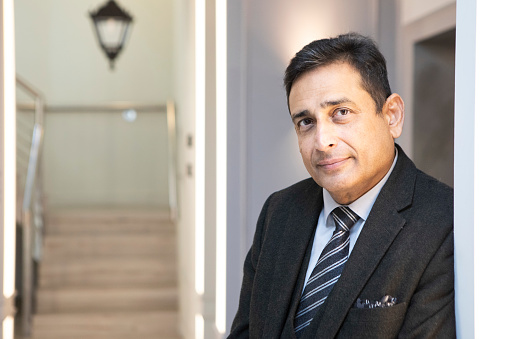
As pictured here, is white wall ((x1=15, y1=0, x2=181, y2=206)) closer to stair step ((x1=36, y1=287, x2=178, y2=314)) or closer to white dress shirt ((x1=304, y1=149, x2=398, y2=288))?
stair step ((x1=36, y1=287, x2=178, y2=314))

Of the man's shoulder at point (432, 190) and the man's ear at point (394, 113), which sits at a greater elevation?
the man's ear at point (394, 113)

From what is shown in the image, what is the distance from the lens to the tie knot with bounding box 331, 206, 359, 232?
5.50 ft

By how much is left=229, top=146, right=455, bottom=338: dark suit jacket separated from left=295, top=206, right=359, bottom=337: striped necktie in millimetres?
27

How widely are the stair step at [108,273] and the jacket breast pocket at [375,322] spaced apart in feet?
18.5

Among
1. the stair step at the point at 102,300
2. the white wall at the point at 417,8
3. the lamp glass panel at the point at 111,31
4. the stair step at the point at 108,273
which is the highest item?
the lamp glass panel at the point at 111,31

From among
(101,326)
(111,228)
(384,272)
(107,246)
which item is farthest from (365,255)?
(111,228)

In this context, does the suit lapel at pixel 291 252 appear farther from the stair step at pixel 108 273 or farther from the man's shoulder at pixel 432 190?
the stair step at pixel 108 273

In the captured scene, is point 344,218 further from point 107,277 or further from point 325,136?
point 107,277

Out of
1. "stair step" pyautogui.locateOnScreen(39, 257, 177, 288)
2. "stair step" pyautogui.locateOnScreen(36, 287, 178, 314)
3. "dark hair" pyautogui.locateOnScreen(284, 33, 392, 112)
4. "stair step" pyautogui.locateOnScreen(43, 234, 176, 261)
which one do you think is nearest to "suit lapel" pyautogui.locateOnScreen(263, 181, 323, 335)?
"dark hair" pyautogui.locateOnScreen(284, 33, 392, 112)

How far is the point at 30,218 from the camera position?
635 cm

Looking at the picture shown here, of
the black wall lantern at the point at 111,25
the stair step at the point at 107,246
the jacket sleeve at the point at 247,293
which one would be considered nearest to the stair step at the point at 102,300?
the stair step at the point at 107,246

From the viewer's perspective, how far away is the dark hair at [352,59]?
1.63 meters

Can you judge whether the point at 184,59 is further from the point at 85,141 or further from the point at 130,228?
the point at 85,141

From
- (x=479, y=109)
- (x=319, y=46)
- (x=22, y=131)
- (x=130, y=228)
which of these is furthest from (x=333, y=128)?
(x=22, y=131)
